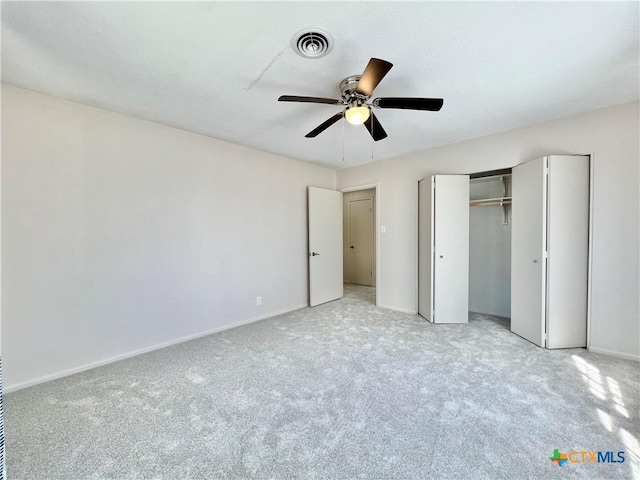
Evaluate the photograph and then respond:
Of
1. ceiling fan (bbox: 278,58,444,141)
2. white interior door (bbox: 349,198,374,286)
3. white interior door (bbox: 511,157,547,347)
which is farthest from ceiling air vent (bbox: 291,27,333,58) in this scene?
white interior door (bbox: 349,198,374,286)

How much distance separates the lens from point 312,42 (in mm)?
1626

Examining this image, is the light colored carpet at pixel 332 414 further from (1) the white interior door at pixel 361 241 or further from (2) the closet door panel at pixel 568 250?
(1) the white interior door at pixel 361 241

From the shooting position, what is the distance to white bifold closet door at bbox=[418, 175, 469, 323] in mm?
3439

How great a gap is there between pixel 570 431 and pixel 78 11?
12.2ft

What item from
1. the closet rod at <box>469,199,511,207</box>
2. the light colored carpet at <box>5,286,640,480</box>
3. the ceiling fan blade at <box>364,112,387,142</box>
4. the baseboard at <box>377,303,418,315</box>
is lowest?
the light colored carpet at <box>5,286,640,480</box>

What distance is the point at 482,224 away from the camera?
12.9ft

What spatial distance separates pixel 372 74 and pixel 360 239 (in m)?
4.79

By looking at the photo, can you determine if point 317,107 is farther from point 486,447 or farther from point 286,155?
point 486,447

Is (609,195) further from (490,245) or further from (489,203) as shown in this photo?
(490,245)

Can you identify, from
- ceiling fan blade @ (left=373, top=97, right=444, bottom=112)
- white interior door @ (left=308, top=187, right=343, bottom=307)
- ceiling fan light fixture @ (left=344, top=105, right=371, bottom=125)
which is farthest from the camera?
white interior door @ (left=308, top=187, right=343, bottom=307)

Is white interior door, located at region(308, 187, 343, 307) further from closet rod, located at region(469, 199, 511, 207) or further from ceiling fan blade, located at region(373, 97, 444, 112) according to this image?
ceiling fan blade, located at region(373, 97, 444, 112)

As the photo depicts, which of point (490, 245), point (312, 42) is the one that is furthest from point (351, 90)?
point (490, 245)

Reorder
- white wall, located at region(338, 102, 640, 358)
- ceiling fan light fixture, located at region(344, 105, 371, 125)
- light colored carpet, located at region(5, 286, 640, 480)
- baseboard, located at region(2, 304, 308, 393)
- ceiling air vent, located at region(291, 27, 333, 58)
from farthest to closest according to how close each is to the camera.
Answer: white wall, located at region(338, 102, 640, 358), baseboard, located at region(2, 304, 308, 393), ceiling fan light fixture, located at region(344, 105, 371, 125), ceiling air vent, located at region(291, 27, 333, 58), light colored carpet, located at region(5, 286, 640, 480)

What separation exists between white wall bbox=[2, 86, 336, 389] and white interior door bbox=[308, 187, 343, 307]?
34.3 inches
